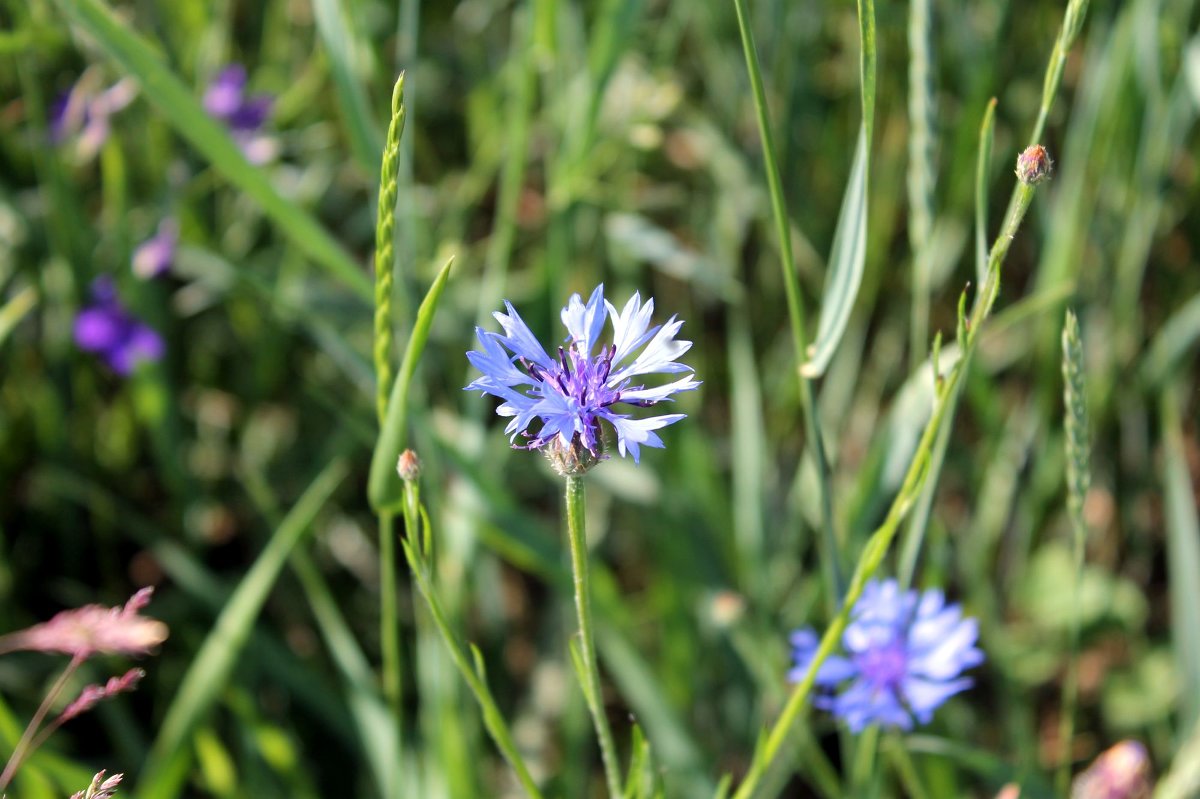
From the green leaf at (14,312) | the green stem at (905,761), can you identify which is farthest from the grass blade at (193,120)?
the green stem at (905,761)

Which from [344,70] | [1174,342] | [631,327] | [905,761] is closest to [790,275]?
[631,327]

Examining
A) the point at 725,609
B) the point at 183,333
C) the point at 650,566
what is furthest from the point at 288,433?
→ the point at 725,609

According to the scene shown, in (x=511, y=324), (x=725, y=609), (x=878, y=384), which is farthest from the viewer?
(x=878, y=384)

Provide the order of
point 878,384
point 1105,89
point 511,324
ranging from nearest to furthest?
point 511,324, point 1105,89, point 878,384

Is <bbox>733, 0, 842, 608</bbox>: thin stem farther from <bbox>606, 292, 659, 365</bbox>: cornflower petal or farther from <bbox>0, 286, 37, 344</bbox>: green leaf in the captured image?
<bbox>0, 286, 37, 344</bbox>: green leaf

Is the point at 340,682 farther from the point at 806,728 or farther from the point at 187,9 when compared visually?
the point at 187,9

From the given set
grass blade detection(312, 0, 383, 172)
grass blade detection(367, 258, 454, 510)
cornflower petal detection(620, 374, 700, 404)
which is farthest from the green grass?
cornflower petal detection(620, 374, 700, 404)

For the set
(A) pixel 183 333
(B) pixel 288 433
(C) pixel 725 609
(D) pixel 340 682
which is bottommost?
(C) pixel 725 609
